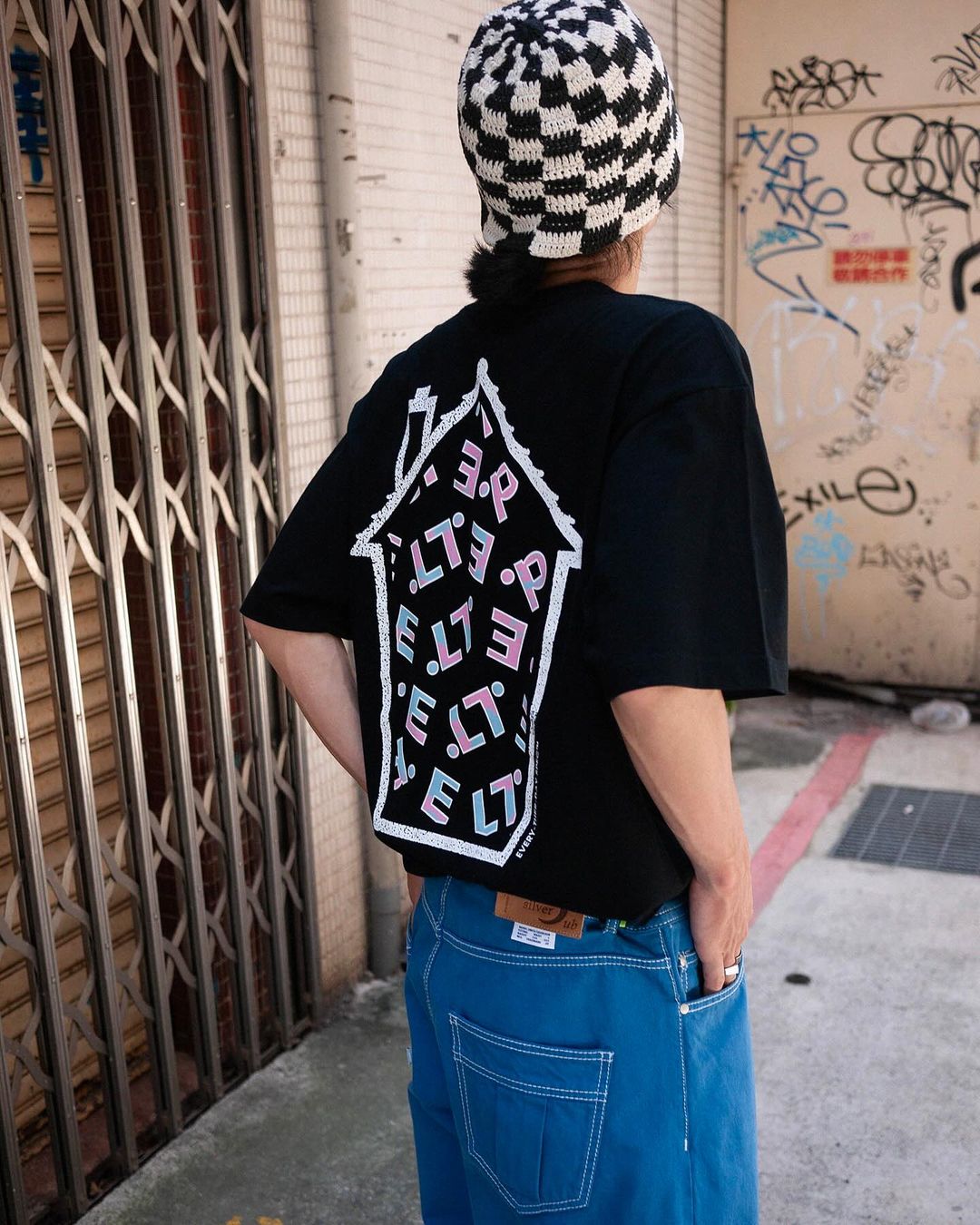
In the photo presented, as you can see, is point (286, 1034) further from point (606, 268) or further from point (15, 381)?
point (606, 268)

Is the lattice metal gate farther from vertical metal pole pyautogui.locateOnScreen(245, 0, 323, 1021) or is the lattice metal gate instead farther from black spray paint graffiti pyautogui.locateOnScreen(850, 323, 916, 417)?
black spray paint graffiti pyautogui.locateOnScreen(850, 323, 916, 417)

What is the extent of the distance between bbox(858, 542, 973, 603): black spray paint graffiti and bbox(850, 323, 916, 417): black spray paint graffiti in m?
0.73

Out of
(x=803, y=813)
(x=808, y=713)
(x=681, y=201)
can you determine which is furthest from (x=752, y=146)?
(x=803, y=813)

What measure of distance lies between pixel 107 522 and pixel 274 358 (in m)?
0.74

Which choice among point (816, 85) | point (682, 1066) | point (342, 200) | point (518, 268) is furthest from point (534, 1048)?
point (816, 85)

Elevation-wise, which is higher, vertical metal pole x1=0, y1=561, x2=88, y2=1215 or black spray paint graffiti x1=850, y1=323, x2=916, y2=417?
black spray paint graffiti x1=850, y1=323, x2=916, y2=417

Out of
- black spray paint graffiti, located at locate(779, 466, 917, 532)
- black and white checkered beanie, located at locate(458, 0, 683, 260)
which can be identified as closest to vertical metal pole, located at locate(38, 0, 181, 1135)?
black and white checkered beanie, located at locate(458, 0, 683, 260)

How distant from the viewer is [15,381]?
9.21 ft

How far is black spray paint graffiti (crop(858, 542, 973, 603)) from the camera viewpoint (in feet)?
22.0

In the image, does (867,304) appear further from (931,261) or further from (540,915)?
(540,915)

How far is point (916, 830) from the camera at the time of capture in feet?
17.5

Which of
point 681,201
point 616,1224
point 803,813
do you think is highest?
point 681,201

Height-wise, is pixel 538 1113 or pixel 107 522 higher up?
pixel 107 522

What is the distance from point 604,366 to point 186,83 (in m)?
2.20
